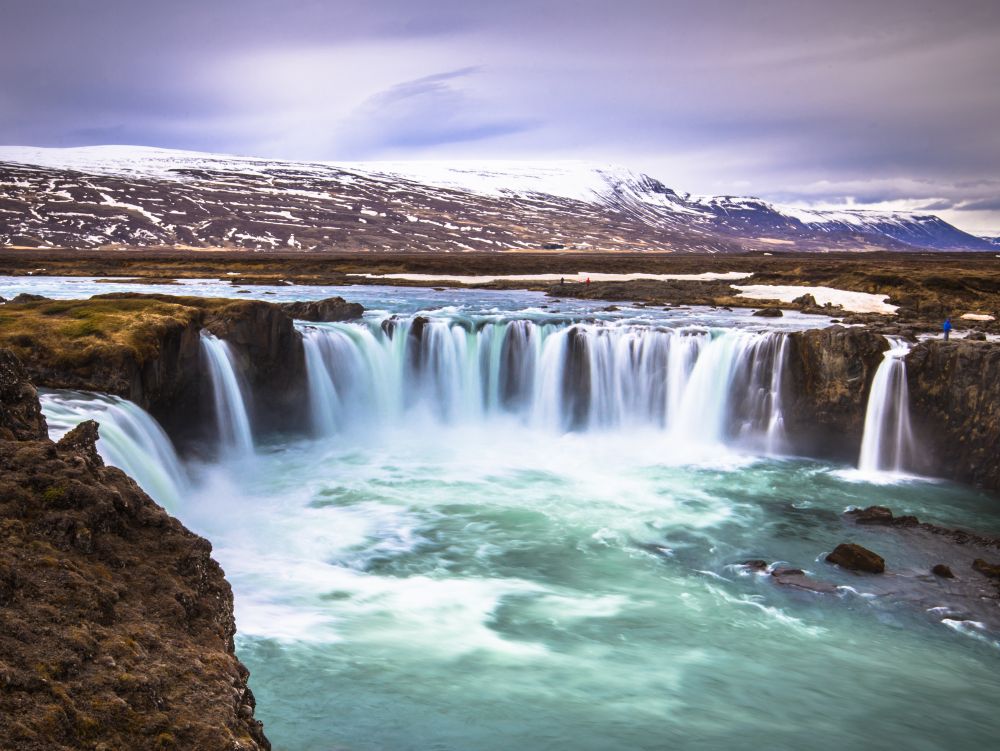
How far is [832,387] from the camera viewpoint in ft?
78.3

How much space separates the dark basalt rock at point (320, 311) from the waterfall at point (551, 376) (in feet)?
5.64

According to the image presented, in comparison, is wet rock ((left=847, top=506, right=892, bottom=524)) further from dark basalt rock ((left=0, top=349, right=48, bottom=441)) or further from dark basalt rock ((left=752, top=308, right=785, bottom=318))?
dark basalt rock ((left=752, top=308, right=785, bottom=318))

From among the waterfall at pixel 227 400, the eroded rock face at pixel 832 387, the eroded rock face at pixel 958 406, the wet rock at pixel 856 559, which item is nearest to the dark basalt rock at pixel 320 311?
the waterfall at pixel 227 400

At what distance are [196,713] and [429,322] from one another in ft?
83.4

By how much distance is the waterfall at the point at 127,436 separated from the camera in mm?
14219

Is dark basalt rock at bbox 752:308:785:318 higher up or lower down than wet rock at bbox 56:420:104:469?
higher up

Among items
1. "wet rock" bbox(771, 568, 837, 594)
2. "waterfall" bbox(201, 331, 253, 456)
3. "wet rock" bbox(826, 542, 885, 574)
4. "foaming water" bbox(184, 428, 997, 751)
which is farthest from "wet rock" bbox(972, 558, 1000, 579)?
"waterfall" bbox(201, 331, 253, 456)

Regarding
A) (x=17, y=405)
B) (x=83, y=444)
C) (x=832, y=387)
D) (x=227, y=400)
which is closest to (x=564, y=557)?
(x=83, y=444)

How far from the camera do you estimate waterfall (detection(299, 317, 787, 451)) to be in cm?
2581

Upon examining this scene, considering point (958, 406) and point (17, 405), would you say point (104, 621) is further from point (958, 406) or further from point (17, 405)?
point (958, 406)

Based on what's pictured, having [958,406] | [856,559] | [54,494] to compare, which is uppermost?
[54,494]

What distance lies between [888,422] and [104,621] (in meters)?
22.4

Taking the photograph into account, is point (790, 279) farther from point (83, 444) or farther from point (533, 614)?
point (83, 444)

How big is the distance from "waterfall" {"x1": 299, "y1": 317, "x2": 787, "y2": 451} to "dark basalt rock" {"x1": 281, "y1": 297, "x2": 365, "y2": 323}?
1.72 metres
